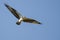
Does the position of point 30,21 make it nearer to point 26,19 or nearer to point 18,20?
point 26,19

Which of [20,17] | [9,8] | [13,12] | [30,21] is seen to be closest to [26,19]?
[30,21]

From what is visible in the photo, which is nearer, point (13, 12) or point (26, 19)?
point (26, 19)

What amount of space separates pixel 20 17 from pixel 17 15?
299mm

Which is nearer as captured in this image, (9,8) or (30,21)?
(30,21)

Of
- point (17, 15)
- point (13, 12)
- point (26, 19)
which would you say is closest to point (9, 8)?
point (13, 12)

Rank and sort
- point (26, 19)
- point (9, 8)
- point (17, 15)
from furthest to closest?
1. point (9, 8)
2. point (17, 15)
3. point (26, 19)

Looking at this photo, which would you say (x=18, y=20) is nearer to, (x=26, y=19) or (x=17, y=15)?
(x=17, y=15)

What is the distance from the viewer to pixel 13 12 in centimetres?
646

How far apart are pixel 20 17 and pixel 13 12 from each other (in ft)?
2.39

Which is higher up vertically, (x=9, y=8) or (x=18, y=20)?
(x=9, y=8)

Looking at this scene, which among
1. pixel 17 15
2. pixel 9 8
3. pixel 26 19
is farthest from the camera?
pixel 9 8

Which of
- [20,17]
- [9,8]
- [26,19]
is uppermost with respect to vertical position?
[9,8]

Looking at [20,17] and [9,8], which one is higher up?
[9,8]

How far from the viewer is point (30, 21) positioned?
5.81 m
